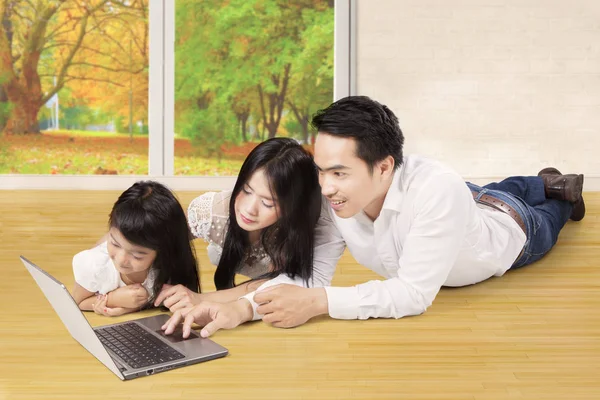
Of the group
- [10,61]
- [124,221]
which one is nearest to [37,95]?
[10,61]

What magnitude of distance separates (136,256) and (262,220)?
335 millimetres

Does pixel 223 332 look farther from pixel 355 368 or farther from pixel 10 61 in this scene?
pixel 10 61

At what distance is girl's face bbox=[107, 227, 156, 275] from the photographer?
6.42 feet

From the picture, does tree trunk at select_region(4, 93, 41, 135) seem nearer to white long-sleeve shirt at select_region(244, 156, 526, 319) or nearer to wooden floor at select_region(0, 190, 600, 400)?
wooden floor at select_region(0, 190, 600, 400)

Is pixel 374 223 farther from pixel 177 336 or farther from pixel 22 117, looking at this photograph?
pixel 22 117

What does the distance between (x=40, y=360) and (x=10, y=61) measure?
18.8 feet

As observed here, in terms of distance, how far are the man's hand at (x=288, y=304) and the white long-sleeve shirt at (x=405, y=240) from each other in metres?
0.04

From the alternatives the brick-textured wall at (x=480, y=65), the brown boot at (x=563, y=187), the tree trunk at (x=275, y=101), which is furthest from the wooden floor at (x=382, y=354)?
the tree trunk at (x=275, y=101)

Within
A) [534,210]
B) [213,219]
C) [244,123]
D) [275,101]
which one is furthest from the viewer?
[244,123]

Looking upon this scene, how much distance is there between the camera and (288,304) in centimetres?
191

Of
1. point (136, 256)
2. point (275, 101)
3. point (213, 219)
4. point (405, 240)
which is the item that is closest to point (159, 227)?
point (136, 256)

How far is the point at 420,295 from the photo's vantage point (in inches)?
77.9

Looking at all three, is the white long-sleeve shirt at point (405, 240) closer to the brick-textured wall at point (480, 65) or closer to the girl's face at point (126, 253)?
the girl's face at point (126, 253)

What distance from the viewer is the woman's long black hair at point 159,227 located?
76.8 inches
